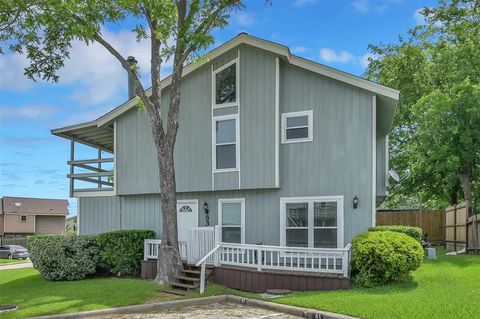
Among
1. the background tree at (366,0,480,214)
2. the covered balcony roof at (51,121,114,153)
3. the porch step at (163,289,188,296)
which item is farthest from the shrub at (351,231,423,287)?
the background tree at (366,0,480,214)

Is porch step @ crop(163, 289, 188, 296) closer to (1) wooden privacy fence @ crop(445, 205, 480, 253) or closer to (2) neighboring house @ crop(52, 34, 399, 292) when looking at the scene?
(2) neighboring house @ crop(52, 34, 399, 292)

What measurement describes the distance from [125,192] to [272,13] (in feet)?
25.2

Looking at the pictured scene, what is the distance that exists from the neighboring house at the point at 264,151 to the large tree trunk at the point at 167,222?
2064mm

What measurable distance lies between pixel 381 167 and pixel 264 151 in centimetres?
471

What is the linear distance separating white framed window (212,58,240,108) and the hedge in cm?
486

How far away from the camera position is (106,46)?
13.2 meters

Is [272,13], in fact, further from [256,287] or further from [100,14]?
[256,287]

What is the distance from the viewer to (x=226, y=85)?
588 inches

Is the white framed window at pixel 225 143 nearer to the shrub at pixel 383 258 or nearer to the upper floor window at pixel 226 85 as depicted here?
the upper floor window at pixel 226 85

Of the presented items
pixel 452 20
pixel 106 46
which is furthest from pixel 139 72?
pixel 452 20

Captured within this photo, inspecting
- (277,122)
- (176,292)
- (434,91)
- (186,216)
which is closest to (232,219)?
(186,216)

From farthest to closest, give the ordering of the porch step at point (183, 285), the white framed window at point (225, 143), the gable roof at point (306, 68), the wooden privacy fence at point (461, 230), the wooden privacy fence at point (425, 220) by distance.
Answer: the wooden privacy fence at point (425, 220) → the wooden privacy fence at point (461, 230) → the white framed window at point (225, 143) → the gable roof at point (306, 68) → the porch step at point (183, 285)

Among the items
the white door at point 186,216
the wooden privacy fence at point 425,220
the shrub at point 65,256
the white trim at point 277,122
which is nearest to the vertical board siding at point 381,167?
the white trim at point 277,122

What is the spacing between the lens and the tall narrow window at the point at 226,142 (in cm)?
1454
